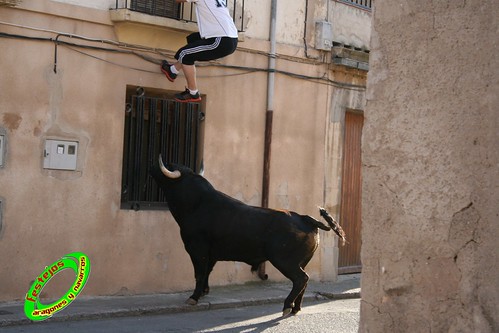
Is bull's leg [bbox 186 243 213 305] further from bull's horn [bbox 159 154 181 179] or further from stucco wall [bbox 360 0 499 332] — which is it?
stucco wall [bbox 360 0 499 332]

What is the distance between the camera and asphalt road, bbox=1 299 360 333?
8.91 metres

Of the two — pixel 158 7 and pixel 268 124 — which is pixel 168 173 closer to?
pixel 158 7

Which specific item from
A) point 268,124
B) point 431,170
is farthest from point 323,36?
point 431,170

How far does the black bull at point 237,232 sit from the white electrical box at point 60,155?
1.08 metres

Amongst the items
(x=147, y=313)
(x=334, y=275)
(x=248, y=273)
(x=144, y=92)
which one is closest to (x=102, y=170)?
(x=144, y=92)

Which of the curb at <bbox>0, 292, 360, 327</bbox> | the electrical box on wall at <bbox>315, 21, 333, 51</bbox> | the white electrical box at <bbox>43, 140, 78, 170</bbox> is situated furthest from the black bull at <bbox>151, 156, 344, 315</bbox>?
the electrical box on wall at <bbox>315, 21, 333, 51</bbox>

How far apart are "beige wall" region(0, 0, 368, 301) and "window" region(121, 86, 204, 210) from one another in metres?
0.18

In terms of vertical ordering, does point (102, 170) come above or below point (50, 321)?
above

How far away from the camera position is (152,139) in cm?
1160

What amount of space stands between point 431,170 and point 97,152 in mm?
7844

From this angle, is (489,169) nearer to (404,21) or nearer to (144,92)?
(404,21)

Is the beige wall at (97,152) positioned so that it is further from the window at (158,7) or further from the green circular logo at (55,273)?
the green circular logo at (55,273)

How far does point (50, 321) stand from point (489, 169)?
6.79 m

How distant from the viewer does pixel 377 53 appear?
3746mm
